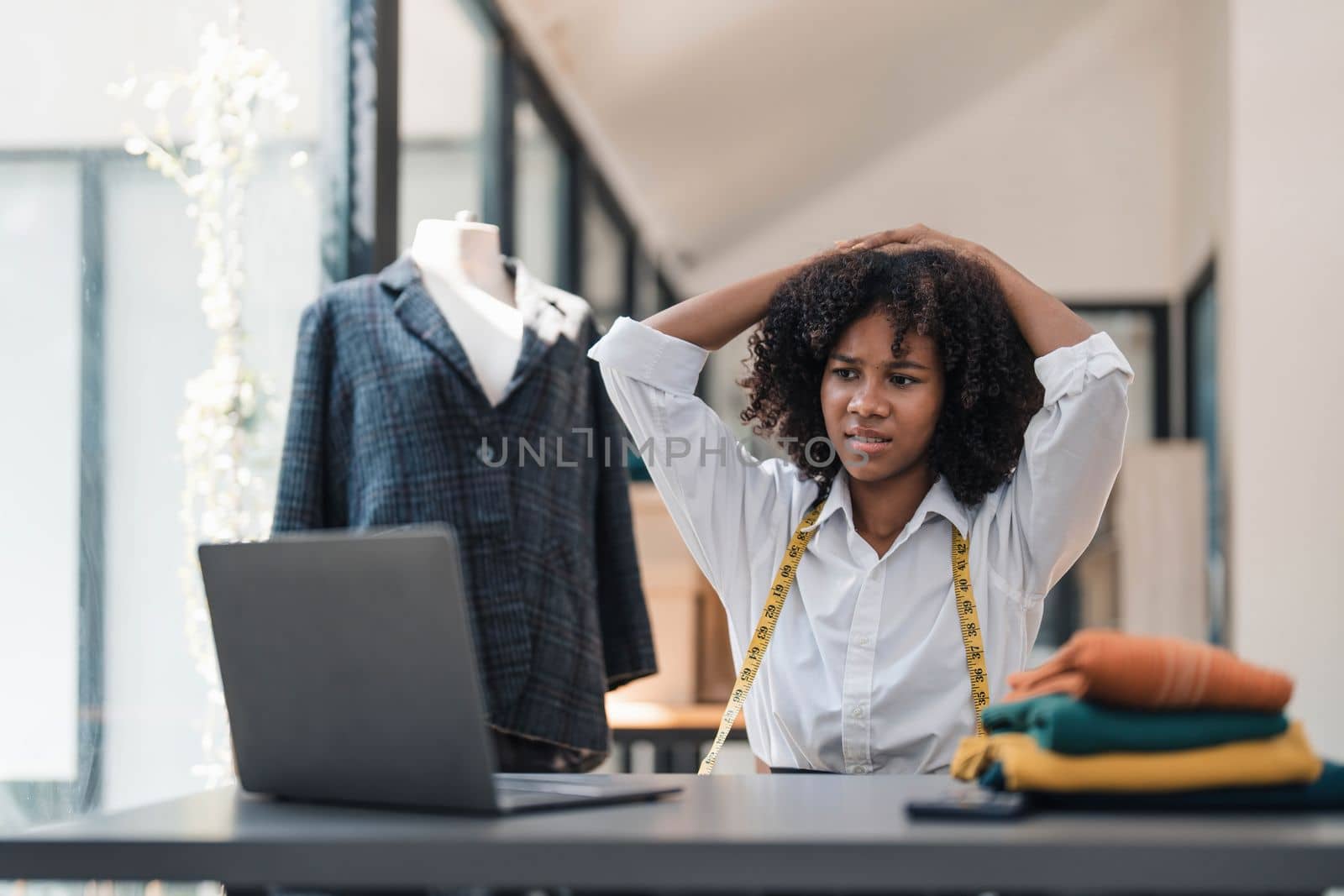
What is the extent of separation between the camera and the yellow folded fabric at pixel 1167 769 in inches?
38.8

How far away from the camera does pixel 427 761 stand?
3.40 feet

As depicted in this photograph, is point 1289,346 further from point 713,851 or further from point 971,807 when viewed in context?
point 713,851

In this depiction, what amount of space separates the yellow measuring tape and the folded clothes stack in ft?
1.68

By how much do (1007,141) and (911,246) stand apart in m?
7.18

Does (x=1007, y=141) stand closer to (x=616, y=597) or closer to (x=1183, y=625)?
(x=1183, y=625)

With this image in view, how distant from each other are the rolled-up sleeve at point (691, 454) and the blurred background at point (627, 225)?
2.94ft

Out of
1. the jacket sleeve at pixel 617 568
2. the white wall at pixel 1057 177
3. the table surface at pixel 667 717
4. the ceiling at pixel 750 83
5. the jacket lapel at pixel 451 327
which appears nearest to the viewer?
the jacket lapel at pixel 451 327

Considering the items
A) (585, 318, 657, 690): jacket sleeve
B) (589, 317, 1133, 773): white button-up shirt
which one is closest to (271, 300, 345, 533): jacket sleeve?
(585, 318, 657, 690): jacket sleeve

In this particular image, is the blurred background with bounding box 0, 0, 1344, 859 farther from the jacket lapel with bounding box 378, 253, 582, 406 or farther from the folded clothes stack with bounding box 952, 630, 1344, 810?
the folded clothes stack with bounding box 952, 630, 1344, 810

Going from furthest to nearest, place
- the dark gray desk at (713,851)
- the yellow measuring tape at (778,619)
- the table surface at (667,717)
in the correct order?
the table surface at (667,717)
the yellow measuring tape at (778,619)
the dark gray desk at (713,851)

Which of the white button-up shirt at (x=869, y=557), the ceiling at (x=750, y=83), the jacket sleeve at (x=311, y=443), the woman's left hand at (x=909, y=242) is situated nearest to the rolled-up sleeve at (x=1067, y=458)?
the white button-up shirt at (x=869, y=557)

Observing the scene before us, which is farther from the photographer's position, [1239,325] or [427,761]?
[1239,325]

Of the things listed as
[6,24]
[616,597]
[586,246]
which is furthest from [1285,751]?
[586,246]

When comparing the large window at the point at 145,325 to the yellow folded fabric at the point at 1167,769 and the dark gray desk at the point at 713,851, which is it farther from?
the yellow folded fabric at the point at 1167,769
